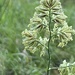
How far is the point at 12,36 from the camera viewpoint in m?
4.90

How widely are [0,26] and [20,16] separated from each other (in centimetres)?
74

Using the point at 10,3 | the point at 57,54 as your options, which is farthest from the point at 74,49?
the point at 10,3

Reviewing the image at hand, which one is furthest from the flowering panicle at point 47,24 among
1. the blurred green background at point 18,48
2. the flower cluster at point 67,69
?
the blurred green background at point 18,48

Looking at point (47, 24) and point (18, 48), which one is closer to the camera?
point (47, 24)

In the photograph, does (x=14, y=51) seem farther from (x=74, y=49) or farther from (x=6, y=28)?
(x=74, y=49)

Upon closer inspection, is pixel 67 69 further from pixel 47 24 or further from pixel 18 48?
pixel 18 48

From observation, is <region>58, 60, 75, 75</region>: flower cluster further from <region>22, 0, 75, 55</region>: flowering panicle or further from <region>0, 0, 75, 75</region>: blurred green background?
<region>0, 0, 75, 75</region>: blurred green background

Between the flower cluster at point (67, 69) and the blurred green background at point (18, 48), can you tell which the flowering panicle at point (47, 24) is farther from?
the blurred green background at point (18, 48)

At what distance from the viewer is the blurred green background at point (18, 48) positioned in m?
4.22

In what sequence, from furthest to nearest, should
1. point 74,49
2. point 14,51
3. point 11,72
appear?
point 74,49 → point 14,51 → point 11,72

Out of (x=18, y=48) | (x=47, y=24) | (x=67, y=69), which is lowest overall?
(x=67, y=69)

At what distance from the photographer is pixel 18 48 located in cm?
482

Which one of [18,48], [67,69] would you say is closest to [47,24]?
[67,69]

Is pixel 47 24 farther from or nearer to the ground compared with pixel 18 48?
farther from the ground
